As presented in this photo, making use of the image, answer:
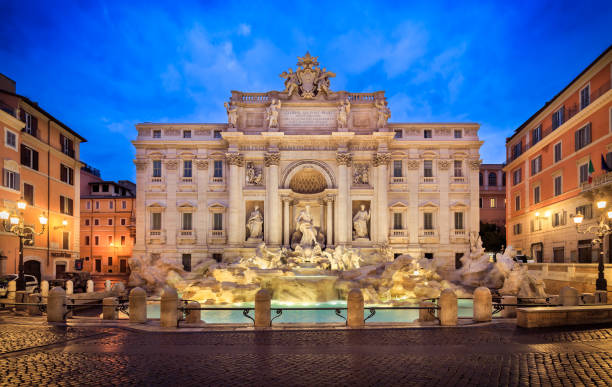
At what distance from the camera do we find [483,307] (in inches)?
557

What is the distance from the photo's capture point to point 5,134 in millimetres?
27281

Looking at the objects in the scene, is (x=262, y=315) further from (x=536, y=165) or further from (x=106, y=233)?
(x=106, y=233)

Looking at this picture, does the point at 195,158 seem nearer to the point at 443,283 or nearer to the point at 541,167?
the point at 443,283

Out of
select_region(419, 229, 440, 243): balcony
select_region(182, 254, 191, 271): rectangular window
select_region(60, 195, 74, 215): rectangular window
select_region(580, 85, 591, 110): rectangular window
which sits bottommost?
select_region(182, 254, 191, 271): rectangular window

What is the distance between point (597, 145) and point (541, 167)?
9359mm

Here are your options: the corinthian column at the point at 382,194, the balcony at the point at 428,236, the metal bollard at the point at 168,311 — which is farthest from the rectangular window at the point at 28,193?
the balcony at the point at 428,236

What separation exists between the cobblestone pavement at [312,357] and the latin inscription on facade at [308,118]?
26.5 metres

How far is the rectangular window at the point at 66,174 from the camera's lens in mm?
35503

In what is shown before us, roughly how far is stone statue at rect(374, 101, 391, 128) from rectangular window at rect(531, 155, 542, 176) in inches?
552

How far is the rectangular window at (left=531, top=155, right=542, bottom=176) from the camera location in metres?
37.2

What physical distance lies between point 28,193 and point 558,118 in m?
40.6

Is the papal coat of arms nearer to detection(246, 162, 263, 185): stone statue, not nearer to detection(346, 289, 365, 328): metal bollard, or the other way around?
detection(246, 162, 263, 185): stone statue

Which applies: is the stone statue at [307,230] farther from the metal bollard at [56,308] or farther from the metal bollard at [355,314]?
the metal bollard at [56,308]

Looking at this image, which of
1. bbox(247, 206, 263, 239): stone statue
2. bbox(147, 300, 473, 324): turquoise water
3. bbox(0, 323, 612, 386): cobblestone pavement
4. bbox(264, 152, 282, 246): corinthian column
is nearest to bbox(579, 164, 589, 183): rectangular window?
bbox(147, 300, 473, 324): turquoise water
